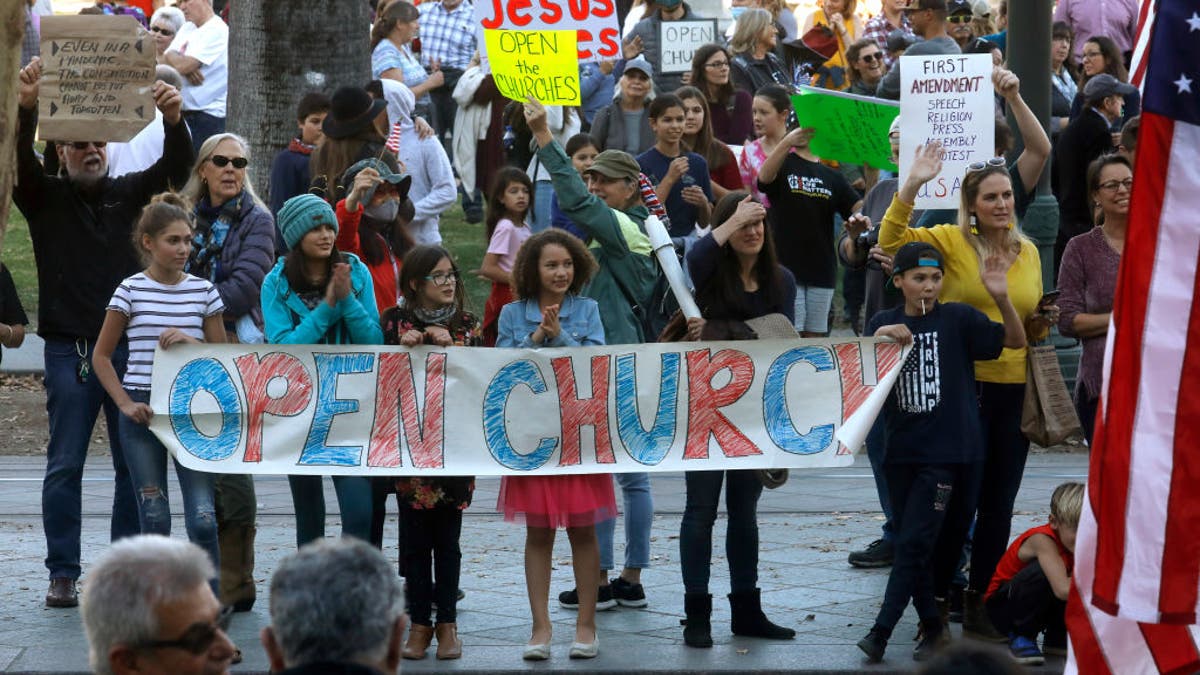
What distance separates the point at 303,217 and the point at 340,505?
1211 millimetres

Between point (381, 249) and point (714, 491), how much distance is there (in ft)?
7.71

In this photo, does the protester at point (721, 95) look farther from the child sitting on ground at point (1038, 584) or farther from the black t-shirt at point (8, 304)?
the child sitting on ground at point (1038, 584)

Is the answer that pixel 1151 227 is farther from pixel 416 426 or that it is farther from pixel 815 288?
pixel 815 288

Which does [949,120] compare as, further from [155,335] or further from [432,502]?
[155,335]

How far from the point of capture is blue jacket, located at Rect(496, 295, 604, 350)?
806 cm

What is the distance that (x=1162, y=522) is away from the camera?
510 cm

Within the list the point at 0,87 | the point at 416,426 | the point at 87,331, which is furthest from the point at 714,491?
the point at 0,87

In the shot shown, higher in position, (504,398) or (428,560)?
(504,398)

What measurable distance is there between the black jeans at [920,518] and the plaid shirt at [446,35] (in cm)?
1173

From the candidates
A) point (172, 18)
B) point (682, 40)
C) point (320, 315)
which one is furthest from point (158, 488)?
point (172, 18)

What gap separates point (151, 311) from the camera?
7.88 metres

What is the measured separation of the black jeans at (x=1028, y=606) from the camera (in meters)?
7.57

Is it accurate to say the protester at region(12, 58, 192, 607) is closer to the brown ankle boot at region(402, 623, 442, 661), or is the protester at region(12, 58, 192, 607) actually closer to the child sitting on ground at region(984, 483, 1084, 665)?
the brown ankle boot at region(402, 623, 442, 661)

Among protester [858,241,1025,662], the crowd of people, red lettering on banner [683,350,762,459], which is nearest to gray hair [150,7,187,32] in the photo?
the crowd of people
